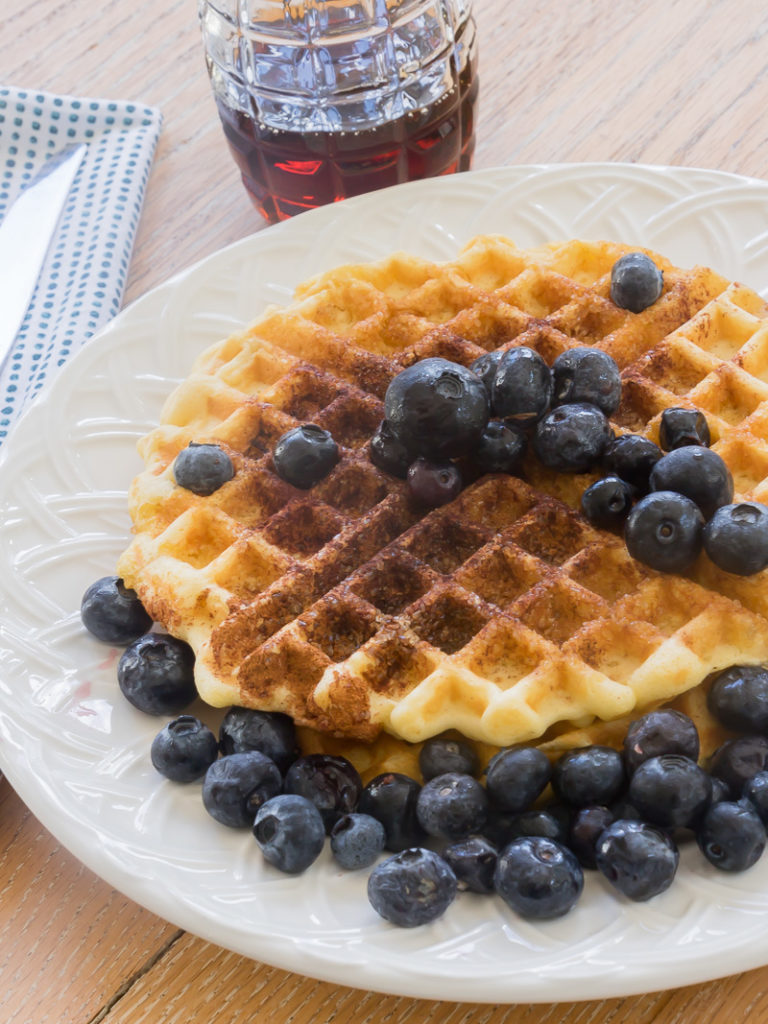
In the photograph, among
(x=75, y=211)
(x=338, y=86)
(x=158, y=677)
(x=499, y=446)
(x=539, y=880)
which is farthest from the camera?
(x=75, y=211)

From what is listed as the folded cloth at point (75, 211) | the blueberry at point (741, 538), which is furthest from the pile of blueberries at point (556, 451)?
the folded cloth at point (75, 211)

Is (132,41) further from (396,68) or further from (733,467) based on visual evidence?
(733,467)

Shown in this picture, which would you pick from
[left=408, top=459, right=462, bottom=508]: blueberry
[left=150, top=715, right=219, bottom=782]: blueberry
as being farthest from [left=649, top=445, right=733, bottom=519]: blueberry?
[left=150, top=715, right=219, bottom=782]: blueberry

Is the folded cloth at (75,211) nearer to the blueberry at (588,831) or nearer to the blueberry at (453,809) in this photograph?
the blueberry at (453,809)

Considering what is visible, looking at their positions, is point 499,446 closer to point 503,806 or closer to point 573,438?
point 573,438

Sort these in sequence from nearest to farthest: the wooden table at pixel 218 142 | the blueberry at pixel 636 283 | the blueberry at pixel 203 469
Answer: the wooden table at pixel 218 142
the blueberry at pixel 203 469
the blueberry at pixel 636 283

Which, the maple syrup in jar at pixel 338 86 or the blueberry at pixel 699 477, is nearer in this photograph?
the blueberry at pixel 699 477

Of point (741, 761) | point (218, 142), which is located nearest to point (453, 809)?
point (741, 761)
